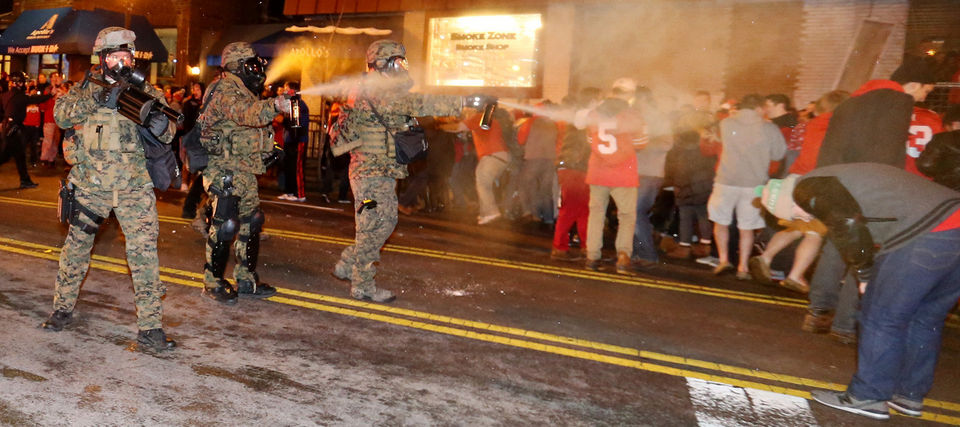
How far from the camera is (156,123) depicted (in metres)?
4.18

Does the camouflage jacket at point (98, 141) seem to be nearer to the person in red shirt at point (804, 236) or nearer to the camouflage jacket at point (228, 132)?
the camouflage jacket at point (228, 132)

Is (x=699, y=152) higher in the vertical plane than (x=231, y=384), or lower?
higher

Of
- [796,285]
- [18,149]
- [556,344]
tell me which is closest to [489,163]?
[796,285]

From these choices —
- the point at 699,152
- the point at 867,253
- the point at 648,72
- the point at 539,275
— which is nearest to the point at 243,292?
the point at 539,275

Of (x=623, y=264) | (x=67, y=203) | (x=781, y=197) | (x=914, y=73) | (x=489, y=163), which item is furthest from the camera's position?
(x=489, y=163)

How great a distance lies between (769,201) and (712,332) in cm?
191

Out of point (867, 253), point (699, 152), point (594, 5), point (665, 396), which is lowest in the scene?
point (665, 396)

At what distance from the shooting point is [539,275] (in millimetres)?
7555

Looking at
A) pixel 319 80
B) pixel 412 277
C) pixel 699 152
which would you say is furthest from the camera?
pixel 319 80

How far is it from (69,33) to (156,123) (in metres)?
22.7

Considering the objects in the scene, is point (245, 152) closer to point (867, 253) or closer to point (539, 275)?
point (539, 275)

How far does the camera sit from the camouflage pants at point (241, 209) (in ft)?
18.3

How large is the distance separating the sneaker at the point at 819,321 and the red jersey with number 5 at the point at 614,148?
7.80ft

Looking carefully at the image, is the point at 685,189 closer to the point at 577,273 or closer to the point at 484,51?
the point at 577,273
